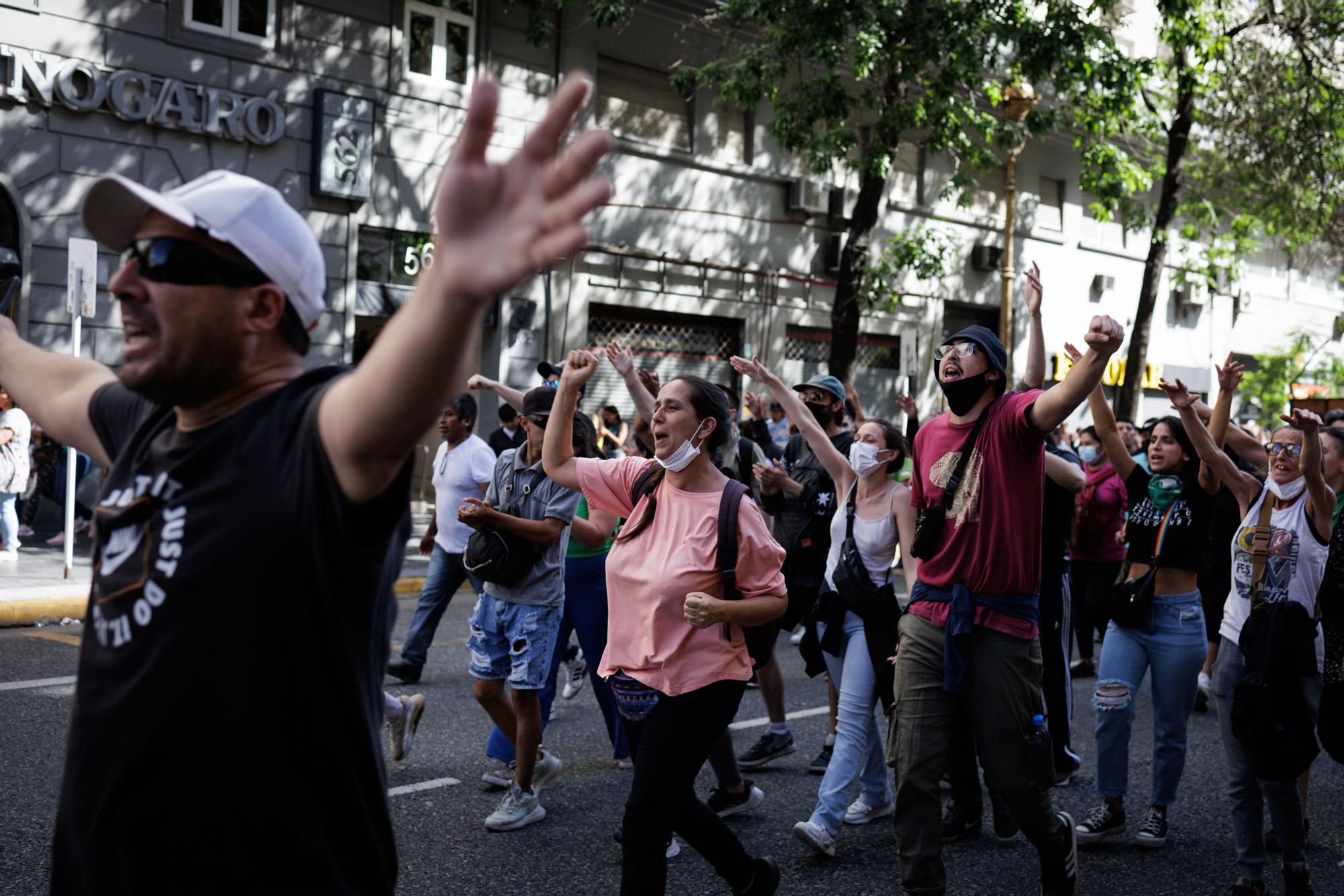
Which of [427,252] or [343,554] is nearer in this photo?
[343,554]

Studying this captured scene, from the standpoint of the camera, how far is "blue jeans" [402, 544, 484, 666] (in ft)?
27.5

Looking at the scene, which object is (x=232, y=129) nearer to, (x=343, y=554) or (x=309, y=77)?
(x=309, y=77)

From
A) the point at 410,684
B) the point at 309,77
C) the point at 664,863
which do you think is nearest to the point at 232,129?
the point at 309,77

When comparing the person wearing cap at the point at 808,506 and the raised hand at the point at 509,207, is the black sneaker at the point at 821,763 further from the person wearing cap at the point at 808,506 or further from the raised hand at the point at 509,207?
the raised hand at the point at 509,207

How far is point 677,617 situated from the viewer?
439cm

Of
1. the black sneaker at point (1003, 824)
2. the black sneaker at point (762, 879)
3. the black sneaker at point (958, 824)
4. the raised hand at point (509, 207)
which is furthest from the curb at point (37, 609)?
the raised hand at point (509, 207)

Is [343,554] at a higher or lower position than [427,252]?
lower

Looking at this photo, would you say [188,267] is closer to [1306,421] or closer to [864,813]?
[1306,421]

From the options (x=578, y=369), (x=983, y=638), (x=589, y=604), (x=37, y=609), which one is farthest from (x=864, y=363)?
(x=578, y=369)

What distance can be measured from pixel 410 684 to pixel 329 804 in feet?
22.2

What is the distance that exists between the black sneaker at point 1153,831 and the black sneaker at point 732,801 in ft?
5.48

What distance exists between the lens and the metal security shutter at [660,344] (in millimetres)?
19703

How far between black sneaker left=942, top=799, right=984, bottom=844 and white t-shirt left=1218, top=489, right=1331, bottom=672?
1354 mm

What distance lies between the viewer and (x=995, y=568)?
15.2 feet
